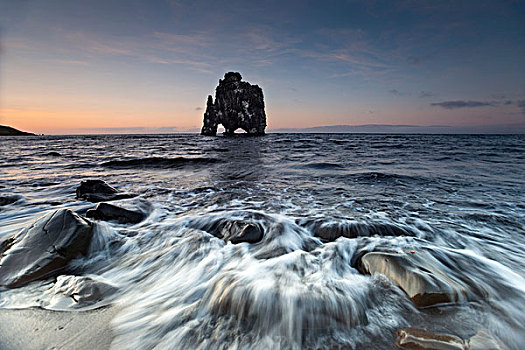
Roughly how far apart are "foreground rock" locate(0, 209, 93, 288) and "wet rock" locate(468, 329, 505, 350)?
141 inches

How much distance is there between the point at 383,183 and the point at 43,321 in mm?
7626

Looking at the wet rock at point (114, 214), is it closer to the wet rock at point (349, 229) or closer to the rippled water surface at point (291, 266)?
the rippled water surface at point (291, 266)

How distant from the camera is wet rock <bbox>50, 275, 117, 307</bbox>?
2.11 metres

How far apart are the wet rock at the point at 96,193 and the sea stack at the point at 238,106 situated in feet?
210

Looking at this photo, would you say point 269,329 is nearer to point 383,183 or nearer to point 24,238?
point 24,238

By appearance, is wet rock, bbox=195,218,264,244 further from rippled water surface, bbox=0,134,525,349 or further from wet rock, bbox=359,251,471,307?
wet rock, bbox=359,251,471,307

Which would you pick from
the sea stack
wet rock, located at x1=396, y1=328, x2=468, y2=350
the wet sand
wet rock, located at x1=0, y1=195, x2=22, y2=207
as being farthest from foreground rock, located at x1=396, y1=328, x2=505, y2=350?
the sea stack

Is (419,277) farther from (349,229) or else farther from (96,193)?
(96,193)

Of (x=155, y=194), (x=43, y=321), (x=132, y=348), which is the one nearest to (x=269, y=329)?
(x=132, y=348)

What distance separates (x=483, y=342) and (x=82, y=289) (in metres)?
3.15

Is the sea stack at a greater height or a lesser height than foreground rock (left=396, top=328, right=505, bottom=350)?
greater

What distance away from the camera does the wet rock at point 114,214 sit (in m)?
4.14

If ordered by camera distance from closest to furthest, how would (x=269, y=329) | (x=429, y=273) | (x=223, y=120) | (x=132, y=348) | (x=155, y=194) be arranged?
1. (x=132, y=348)
2. (x=269, y=329)
3. (x=429, y=273)
4. (x=155, y=194)
5. (x=223, y=120)

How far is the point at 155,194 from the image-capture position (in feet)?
20.0
